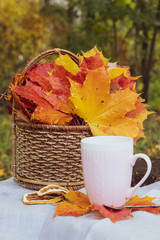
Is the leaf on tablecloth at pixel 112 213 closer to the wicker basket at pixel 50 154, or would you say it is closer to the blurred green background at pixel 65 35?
the wicker basket at pixel 50 154

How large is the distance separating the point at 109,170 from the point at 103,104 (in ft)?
0.71

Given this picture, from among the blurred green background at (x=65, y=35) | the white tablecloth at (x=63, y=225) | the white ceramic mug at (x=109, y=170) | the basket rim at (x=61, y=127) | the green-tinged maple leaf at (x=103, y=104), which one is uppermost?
the blurred green background at (x=65, y=35)

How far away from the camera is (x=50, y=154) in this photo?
2.60 ft

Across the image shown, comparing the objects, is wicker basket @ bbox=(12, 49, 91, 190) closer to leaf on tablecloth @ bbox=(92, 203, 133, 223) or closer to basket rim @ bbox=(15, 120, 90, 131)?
basket rim @ bbox=(15, 120, 90, 131)

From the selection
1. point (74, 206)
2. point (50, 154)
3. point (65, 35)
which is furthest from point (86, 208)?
point (65, 35)

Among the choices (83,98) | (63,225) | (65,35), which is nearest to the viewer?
(63,225)

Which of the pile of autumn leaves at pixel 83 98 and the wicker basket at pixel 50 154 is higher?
the pile of autumn leaves at pixel 83 98

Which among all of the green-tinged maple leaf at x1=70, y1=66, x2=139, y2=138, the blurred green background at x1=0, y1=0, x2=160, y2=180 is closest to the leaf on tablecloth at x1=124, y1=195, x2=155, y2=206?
the green-tinged maple leaf at x1=70, y1=66, x2=139, y2=138

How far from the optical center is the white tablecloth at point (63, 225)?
1.83ft

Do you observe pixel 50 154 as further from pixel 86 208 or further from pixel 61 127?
pixel 86 208

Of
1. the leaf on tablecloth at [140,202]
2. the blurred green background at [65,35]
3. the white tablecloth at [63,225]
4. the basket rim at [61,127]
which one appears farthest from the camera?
the blurred green background at [65,35]

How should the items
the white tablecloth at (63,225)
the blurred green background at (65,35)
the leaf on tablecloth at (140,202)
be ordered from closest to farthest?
the white tablecloth at (63,225), the leaf on tablecloth at (140,202), the blurred green background at (65,35)

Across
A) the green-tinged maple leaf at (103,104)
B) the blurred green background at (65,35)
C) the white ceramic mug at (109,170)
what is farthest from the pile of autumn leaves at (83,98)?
the blurred green background at (65,35)

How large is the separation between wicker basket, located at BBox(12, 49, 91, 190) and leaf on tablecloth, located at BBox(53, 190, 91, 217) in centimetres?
9
